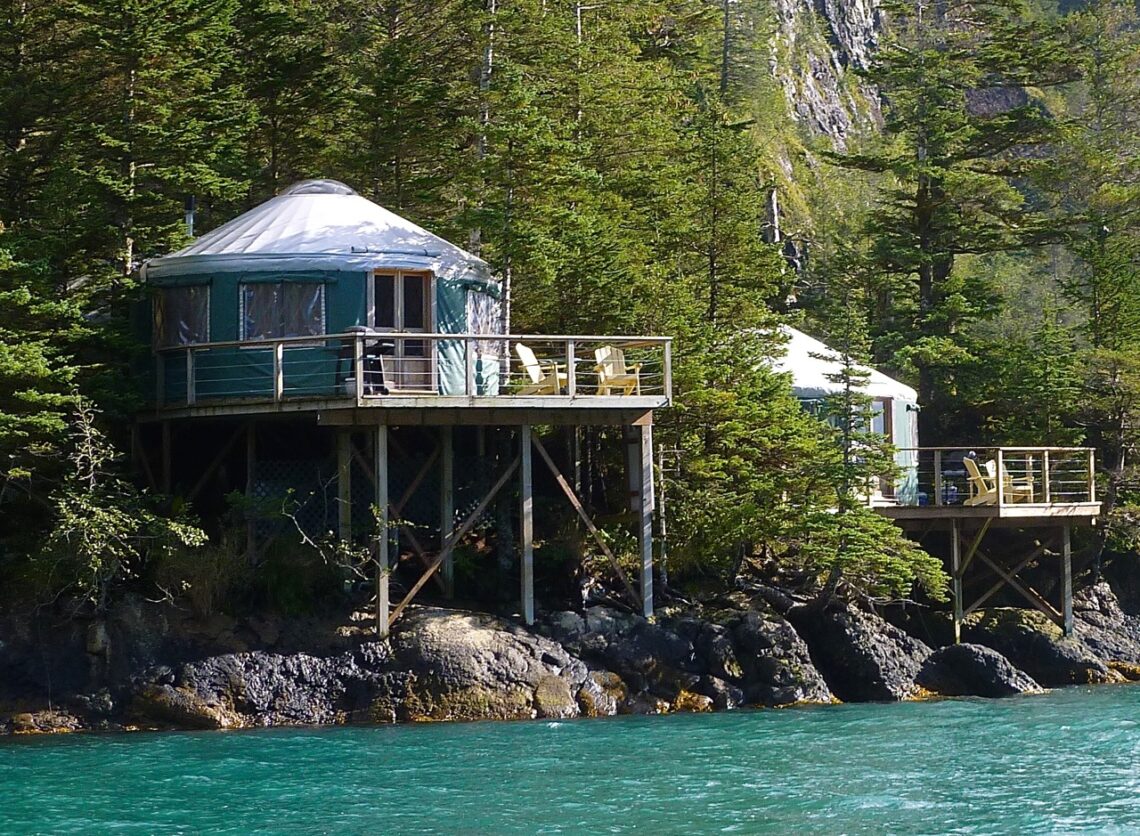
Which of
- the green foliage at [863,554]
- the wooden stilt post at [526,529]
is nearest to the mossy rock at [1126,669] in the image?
the green foliage at [863,554]

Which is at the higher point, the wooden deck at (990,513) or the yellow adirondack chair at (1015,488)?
the yellow adirondack chair at (1015,488)

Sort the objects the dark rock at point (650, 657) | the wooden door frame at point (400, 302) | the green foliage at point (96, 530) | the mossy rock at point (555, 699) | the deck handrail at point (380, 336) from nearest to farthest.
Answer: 1. the green foliage at point (96, 530)
2. the mossy rock at point (555, 699)
3. the deck handrail at point (380, 336)
4. the dark rock at point (650, 657)
5. the wooden door frame at point (400, 302)

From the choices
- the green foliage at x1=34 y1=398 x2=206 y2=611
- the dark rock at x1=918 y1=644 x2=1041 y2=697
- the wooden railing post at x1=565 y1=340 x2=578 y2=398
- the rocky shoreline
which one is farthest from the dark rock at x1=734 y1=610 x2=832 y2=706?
the green foliage at x1=34 y1=398 x2=206 y2=611

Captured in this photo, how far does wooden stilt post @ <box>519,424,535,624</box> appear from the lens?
2191 centimetres

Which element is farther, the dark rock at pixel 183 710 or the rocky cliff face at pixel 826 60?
the rocky cliff face at pixel 826 60

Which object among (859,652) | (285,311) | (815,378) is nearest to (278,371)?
(285,311)

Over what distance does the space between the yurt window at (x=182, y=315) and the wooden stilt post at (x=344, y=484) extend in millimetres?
2589

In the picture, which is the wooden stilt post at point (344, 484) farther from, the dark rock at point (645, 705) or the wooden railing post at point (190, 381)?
the dark rock at point (645, 705)

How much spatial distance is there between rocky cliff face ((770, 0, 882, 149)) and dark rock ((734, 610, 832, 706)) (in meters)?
52.0

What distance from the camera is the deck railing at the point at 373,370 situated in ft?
69.4

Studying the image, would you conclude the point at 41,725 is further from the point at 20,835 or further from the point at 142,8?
the point at 142,8

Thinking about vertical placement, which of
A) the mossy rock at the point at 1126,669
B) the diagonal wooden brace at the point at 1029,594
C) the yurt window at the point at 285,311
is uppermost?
the yurt window at the point at 285,311

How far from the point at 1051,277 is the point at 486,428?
1716 inches

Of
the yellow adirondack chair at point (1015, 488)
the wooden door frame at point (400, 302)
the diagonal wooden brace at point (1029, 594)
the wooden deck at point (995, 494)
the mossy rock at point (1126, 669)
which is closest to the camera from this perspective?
the wooden door frame at point (400, 302)
